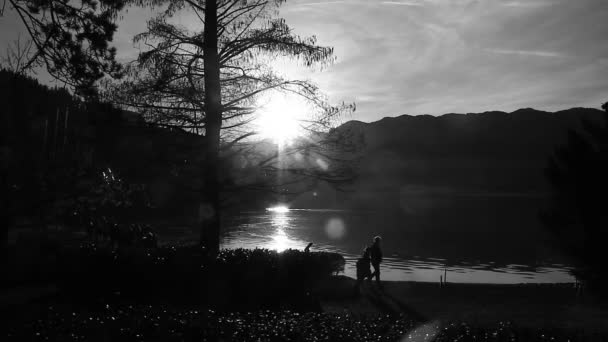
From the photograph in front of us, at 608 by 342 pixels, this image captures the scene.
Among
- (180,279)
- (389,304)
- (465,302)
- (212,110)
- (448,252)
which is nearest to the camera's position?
(180,279)

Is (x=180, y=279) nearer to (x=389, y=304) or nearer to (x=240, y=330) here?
(x=389, y=304)

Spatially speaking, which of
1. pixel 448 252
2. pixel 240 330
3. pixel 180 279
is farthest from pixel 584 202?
pixel 448 252

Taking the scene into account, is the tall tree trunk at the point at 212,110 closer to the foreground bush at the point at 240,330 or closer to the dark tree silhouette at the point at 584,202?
the foreground bush at the point at 240,330

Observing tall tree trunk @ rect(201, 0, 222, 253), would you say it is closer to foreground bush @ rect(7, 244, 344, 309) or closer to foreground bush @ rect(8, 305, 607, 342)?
foreground bush @ rect(7, 244, 344, 309)

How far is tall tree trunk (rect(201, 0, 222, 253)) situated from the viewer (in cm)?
1499

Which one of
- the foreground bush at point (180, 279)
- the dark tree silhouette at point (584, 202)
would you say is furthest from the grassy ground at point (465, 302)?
the foreground bush at point (180, 279)

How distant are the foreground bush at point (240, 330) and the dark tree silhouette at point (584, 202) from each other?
548cm

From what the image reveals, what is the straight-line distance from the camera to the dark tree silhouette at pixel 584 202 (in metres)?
12.3

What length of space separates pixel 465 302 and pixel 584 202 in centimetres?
521

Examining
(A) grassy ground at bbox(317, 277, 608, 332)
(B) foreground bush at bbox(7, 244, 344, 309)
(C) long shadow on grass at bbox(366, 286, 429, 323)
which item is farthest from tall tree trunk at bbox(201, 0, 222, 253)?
(C) long shadow on grass at bbox(366, 286, 429, 323)

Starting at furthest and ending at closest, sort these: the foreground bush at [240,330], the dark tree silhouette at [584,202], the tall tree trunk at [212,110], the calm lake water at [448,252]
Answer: the calm lake water at [448,252]
the tall tree trunk at [212,110]
the dark tree silhouette at [584,202]
the foreground bush at [240,330]

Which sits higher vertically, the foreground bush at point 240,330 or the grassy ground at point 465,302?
the foreground bush at point 240,330

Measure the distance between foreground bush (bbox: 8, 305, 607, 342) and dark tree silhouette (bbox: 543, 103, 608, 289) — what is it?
5480 millimetres

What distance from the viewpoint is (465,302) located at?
16125 millimetres
